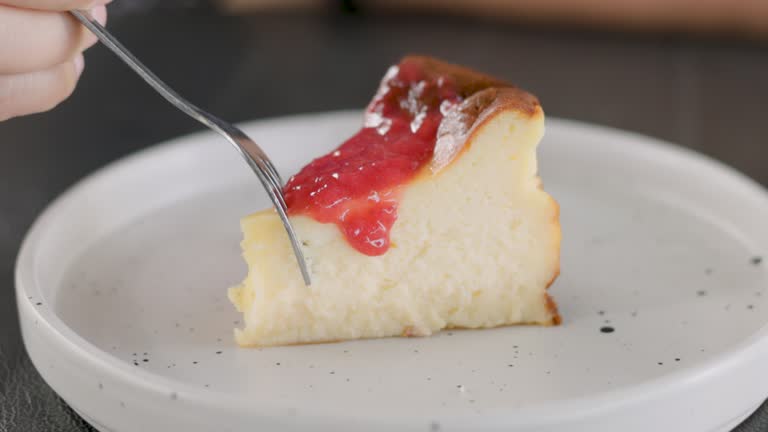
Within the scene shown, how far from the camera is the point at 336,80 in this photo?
391cm

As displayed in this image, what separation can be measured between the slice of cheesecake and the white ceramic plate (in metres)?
0.07

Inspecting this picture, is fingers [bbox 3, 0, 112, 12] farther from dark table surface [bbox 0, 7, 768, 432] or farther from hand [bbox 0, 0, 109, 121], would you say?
dark table surface [bbox 0, 7, 768, 432]

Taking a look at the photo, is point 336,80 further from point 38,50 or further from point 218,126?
point 38,50

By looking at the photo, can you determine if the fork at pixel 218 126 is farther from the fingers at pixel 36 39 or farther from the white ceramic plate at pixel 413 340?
the white ceramic plate at pixel 413 340

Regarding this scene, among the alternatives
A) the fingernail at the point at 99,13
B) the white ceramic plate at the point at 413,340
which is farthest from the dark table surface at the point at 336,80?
the fingernail at the point at 99,13

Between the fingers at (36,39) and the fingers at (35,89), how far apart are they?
3 cm

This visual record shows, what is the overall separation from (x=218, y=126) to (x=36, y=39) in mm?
416

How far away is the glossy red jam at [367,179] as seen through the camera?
201cm

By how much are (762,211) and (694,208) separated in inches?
8.8

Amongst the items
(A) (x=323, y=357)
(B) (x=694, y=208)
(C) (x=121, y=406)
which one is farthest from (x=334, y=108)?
(C) (x=121, y=406)

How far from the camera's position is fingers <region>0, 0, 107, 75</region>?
Answer: 1.72m

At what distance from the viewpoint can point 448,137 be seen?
2.14 meters

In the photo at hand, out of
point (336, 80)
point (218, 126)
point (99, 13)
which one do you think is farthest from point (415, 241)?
point (336, 80)

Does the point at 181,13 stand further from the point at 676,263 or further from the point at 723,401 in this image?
the point at 723,401
